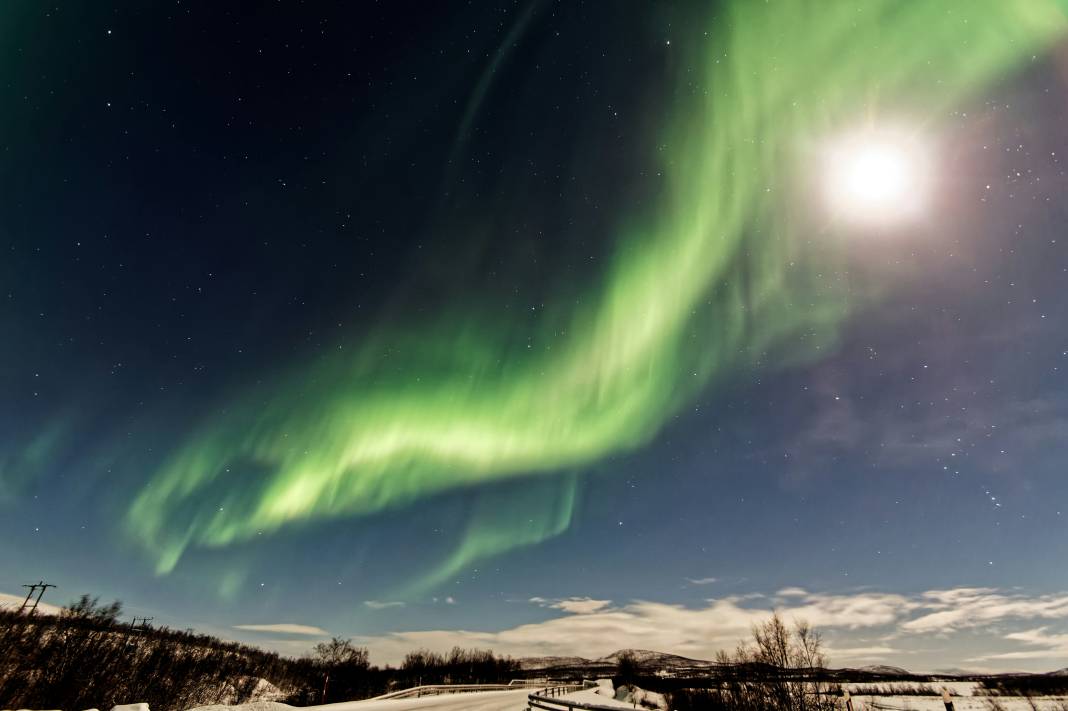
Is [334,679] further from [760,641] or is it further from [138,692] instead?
[760,641]

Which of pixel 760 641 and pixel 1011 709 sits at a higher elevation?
pixel 760 641

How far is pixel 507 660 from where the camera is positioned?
634ft

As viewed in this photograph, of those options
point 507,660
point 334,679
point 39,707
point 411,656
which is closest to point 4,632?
point 39,707

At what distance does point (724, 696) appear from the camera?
145 ft

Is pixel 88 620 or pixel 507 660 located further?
pixel 507 660

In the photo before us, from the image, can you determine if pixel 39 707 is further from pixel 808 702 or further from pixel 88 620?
pixel 808 702

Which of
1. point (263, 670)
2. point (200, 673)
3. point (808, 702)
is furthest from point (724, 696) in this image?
point (263, 670)

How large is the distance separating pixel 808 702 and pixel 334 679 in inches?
3158

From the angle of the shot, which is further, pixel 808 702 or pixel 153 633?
pixel 153 633

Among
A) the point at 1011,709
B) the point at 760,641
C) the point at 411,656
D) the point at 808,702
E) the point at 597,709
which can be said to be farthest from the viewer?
the point at 411,656

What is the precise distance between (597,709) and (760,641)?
85.7 feet

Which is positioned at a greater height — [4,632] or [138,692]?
[4,632]

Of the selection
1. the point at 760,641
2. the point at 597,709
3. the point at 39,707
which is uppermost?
the point at 760,641

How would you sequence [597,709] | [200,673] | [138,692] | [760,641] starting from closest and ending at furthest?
[597,709]
[760,641]
[138,692]
[200,673]
